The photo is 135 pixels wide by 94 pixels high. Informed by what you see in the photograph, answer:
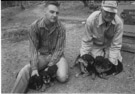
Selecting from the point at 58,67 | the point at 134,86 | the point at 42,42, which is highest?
the point at 42,42

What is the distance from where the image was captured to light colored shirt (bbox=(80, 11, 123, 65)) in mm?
4359

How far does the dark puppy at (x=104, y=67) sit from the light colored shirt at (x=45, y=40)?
2.81ft

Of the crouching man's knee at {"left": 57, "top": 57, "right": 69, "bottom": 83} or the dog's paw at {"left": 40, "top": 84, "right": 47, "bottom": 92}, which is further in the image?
the crouching man's knee at {"left": 57, "top": 57, "right": 69, "bottom": 83}

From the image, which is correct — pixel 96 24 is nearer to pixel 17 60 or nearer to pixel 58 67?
pixel 58 67

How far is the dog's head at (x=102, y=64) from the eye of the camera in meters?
4.12

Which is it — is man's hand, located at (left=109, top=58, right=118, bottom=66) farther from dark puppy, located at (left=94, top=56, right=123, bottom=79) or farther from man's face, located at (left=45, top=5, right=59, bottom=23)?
man's face, located at (left=45, top=5, right=59, bottom=23)

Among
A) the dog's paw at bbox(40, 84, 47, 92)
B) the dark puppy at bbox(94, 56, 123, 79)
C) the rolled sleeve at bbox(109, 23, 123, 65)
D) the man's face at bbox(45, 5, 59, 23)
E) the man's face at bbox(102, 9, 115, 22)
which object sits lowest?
the dog's paw at bbox(40, 84, 47, 92)

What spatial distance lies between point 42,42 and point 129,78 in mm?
2067

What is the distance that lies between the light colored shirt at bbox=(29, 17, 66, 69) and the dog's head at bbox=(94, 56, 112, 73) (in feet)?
2.74

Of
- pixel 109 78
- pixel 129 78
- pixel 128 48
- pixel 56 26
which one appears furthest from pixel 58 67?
Answer: pixel 128 48

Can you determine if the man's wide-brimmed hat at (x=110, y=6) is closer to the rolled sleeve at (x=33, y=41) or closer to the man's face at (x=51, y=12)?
the man's face at (x=51, y=12)

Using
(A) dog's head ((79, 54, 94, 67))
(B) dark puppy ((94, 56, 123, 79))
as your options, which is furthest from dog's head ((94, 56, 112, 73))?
(A) dog's head ((79, 54, 94, 67))

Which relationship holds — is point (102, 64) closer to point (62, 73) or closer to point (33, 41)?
point (62, 73)

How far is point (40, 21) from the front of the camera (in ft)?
13.9
